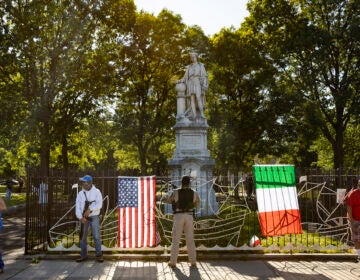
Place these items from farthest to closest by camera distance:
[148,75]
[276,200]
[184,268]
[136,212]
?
[148,75]
[136,212]
[276,200]
[184,268]

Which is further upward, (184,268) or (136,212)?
(136,212)

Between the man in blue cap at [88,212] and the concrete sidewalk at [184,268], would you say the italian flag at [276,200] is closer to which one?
the concrete sidewalk at [184,268]

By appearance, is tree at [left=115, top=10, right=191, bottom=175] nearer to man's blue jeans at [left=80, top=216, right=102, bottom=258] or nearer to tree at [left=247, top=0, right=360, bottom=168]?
tree at [left=247, top=0, right=360, bottom=168]

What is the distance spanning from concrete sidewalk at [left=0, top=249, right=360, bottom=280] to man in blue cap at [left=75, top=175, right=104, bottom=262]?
300mm

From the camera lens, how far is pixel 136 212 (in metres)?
10.1

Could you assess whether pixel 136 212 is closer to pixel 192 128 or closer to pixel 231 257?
pixel 231 257

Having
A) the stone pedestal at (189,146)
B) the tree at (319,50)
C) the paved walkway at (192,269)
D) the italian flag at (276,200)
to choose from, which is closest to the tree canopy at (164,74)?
the tree at (319,50)

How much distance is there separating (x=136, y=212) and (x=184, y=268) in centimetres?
196

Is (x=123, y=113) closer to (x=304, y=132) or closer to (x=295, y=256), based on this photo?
(x=304, y=132)

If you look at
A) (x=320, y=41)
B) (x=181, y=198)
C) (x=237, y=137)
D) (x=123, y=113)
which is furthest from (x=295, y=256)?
(x=123, y=113)

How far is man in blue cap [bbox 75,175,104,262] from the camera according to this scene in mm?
9445

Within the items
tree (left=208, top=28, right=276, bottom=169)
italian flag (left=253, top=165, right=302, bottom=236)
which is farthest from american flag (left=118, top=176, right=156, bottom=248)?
tree (left=208, top=28, right=276, bottom=169)

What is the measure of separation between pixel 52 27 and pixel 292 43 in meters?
14.4

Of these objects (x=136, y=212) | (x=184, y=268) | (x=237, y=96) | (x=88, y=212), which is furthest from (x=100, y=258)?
(x=237, y=96)
